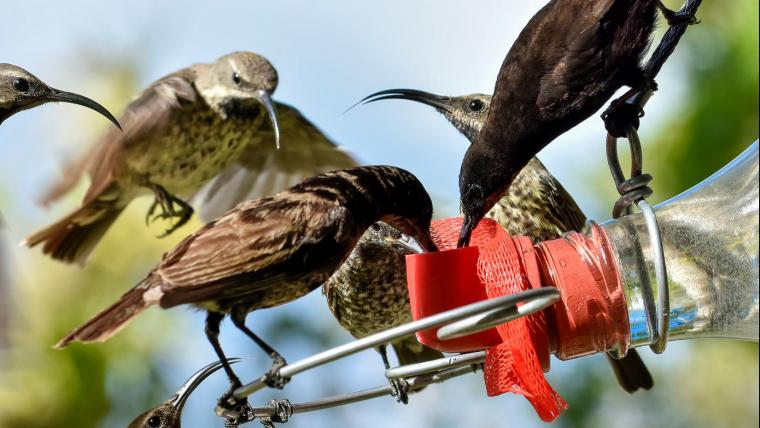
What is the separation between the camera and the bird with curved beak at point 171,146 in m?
4.98

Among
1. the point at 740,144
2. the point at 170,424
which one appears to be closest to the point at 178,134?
the point at 170,424

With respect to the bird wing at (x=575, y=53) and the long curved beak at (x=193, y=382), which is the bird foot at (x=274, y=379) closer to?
the long curved beak at (x=193, y=382)

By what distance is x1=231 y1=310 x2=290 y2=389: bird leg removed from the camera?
2947mm

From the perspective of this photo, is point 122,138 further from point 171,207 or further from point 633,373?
point 633,373

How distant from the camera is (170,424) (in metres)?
3.74

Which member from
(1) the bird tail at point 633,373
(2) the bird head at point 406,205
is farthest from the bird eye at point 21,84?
(1) the bird tail at point 633,373

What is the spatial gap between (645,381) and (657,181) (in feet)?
4.47

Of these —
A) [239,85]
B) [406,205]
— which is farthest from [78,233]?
[406,205]

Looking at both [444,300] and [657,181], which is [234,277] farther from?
[657,181]

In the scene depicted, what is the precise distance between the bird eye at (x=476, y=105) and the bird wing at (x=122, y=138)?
1.26 meters

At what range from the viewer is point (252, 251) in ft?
9.89

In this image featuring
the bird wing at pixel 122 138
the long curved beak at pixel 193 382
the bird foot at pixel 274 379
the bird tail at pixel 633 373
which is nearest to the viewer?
the bird foot at pixel 274 379

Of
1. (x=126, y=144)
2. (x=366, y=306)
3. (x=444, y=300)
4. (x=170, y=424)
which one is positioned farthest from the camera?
(x=126, y=144)

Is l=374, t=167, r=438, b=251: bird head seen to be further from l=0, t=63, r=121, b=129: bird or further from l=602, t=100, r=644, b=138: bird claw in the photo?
l=0, t=63, r=121, b=129: bird
